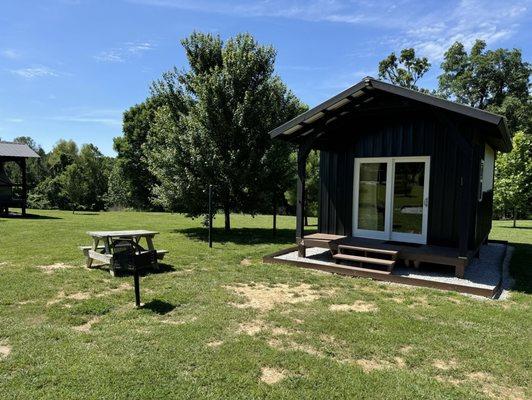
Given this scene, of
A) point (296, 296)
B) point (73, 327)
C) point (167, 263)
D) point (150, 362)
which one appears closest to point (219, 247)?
point (167, 263)

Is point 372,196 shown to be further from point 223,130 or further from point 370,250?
point 223,130

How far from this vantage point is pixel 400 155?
26.7 ft

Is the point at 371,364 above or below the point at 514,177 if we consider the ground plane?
below

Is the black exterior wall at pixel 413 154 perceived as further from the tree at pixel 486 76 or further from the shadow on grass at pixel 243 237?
the tree at pixel 486 76

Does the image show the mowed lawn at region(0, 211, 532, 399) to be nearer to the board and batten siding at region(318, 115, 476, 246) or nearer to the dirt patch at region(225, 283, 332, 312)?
the dirt patch at region(225, 283, 332, 312)

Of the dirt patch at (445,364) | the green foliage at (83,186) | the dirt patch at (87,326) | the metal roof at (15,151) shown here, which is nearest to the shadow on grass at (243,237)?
the dirt patch at (87,326)

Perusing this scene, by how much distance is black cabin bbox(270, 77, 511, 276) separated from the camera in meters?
7.49

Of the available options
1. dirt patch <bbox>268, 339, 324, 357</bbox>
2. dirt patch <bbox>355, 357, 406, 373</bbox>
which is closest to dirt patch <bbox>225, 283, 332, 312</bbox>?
dirt patch <bbox>268, 339, 324, 357</bbox>

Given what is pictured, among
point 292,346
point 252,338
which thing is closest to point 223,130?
point 252,338

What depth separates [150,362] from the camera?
3381mm

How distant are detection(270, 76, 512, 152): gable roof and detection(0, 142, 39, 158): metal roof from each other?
16.9 meters

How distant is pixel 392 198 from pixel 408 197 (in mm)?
341

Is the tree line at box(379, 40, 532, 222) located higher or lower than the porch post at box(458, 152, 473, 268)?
higher

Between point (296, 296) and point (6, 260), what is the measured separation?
6.25 metres
